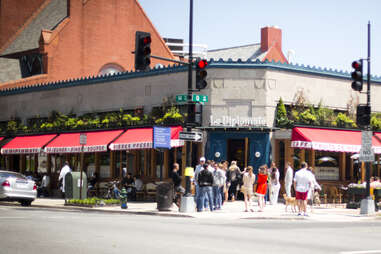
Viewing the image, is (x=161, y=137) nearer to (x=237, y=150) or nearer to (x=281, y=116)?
(x=237, y=150)

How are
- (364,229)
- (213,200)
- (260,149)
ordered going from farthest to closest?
(260,149) → (213,200) → (364,229)

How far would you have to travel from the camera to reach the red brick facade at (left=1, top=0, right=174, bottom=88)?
47844 mm

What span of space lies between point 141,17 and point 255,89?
916 inches

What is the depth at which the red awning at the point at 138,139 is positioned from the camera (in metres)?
31.5

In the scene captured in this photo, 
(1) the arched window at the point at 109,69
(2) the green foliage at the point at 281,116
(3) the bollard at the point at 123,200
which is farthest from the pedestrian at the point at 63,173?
(1) the arched window at the point at 109,69

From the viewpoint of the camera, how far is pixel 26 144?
1576 inches

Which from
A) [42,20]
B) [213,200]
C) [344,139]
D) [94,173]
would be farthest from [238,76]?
[42,20]

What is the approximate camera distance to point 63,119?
3984cm

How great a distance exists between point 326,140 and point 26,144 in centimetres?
1891

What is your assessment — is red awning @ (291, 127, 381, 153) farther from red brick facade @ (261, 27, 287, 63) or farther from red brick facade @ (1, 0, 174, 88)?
red brick facade @ (261, 27, 287, 63)

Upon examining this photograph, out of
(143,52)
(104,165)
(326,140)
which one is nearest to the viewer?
(143,52)

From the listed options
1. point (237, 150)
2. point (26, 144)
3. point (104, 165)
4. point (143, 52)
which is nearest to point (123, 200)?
point (143, 52)

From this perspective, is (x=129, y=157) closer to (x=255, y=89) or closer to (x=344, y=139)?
(x=255, y=89)

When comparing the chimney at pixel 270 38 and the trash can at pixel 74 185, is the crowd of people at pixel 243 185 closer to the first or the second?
the trash can at pixel 74 185
